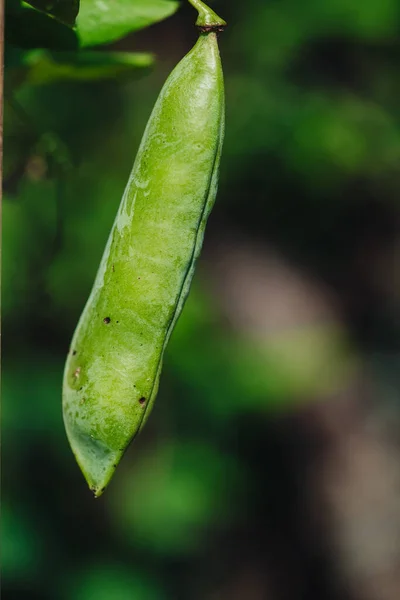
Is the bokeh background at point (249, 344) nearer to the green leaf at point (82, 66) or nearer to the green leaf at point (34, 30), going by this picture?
the green leaf at point (82, 66)

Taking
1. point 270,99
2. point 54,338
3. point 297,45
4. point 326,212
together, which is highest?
point 297,45

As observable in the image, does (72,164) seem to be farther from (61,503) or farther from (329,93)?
(329,93)

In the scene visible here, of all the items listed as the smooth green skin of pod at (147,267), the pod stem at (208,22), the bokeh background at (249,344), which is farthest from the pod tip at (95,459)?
the bokeh background at (249,344)

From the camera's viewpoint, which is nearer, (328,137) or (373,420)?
(328,137)

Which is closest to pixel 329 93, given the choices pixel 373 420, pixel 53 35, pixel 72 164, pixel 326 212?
pixel 326 212

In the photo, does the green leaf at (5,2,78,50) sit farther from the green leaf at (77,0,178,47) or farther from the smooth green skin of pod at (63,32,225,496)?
the smooth green skin of pod at (63,32,225,496)

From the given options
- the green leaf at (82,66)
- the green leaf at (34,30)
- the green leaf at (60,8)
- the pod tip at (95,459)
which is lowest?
the pod tip at (95,459)
